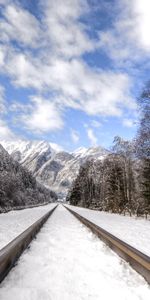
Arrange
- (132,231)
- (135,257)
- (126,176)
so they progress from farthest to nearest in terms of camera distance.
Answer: (126,176)
(132,231)
(135,257)

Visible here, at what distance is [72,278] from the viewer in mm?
4699

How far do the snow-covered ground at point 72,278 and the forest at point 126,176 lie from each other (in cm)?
1607

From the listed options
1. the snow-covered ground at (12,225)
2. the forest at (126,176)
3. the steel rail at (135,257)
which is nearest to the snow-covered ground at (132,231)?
the steel rail at (135,257)

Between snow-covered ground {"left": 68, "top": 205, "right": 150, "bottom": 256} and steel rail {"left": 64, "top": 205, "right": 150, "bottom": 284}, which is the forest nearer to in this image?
snow-covered ground {"left": 68, "top": 205, "right": 150, "bottom": 256}

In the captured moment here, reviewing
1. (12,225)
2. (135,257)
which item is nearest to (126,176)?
(12,225)

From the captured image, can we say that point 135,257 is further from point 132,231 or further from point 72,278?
point 132,231

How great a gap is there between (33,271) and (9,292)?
128 cm

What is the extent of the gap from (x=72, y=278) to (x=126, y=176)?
3521cm

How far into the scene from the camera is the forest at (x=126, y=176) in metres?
22.3

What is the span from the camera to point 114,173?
46688 millimetres

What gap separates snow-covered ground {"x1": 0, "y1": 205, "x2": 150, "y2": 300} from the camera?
3.85m

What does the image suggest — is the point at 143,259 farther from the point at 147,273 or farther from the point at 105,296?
the point at 105,296

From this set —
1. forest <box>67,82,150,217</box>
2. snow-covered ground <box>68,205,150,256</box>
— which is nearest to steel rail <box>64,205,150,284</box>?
snow-covered ground <box>68,205,150,256</box>

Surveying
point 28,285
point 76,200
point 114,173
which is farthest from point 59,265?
point 76,200
